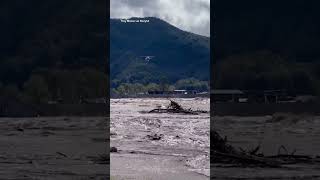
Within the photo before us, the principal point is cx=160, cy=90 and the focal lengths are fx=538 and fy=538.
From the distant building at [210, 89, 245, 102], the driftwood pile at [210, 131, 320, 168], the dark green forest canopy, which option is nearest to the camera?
the driftwood pile at [210, 131, 320, 168]

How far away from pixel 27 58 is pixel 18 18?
213 centimetres

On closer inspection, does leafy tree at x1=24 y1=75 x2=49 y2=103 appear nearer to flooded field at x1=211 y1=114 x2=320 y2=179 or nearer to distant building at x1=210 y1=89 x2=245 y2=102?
flooded field at x1=211 y1=114 x2=320 y2=179

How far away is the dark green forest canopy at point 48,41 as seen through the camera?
24859mm

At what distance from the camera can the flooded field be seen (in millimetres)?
11305

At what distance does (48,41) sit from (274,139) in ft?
41.4

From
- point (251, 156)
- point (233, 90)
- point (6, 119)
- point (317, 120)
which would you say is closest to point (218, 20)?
point (233, 90)

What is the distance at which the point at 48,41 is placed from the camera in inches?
1043

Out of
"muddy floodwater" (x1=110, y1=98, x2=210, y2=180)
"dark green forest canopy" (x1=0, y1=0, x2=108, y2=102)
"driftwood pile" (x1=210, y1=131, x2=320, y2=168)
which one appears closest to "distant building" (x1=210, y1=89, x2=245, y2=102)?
"dark green forest canopy" (x1=0, y1=0, x2=108, y2=102)

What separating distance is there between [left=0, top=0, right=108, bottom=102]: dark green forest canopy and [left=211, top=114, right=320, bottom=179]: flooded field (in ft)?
23.8

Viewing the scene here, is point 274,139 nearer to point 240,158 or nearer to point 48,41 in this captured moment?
point 240,158

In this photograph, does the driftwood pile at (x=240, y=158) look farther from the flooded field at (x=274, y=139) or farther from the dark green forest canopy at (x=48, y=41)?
the dark green forest canopy at (x=48, y=41)

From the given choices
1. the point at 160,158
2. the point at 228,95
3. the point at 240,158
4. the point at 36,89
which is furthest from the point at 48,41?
the point at 240,158

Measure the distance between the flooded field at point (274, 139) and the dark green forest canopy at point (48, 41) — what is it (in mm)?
7262

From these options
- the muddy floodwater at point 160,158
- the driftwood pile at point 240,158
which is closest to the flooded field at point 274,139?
the driftwood pile at point 240,158
